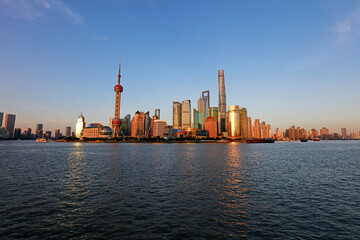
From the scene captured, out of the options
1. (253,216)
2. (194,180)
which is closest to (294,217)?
(253,216)

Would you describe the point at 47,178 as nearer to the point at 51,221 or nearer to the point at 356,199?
the point at 51,221

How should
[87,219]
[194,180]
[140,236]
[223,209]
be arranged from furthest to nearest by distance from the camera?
1. [194,180]
2. [223,209]
3. [87,219]
4. [140,236]

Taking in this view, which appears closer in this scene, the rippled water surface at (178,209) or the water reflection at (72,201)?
the rippled water surface at (178,209)

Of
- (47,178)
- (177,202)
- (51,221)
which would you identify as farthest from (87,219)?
(47,178)

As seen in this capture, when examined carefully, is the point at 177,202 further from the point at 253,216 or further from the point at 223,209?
the point at 253,216

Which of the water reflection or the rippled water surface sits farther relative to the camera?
the water reflection

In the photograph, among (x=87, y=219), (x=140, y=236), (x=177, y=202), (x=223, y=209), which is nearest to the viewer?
(x=140, y=236)

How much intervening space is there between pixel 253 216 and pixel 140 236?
13121mm

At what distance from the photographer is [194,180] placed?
4147cm

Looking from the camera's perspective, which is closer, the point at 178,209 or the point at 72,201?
the point at 178,209

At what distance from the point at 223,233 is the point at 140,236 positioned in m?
7.76

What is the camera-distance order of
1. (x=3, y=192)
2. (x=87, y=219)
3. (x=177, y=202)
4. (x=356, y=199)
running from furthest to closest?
(x=3, y=192), (x=356, y=199), (x=177, y=202), (x=87, y=219)

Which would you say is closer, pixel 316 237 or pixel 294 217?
pixel 316 237

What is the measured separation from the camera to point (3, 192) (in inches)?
1228
